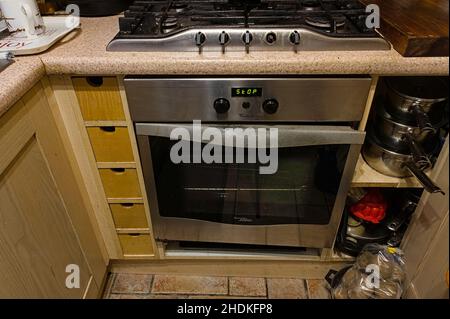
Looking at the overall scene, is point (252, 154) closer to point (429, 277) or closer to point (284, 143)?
point (284, 143)

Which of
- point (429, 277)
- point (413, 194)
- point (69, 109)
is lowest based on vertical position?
point (413, 194)

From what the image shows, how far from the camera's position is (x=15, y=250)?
592 mm

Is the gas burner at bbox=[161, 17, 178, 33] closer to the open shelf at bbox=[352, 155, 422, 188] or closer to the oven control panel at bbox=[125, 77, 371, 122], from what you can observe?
the oven control panel at bbox=[125, 77, 371, 122]

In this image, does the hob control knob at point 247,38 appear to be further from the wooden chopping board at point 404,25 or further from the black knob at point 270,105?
the wooden chopping board at point 404,25

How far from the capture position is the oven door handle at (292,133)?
700 millimetres

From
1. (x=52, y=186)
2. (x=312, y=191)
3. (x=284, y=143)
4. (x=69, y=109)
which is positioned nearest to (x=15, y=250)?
(x=52, y=186)

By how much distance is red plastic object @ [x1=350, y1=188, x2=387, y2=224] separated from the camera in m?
0.92

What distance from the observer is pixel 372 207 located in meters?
0.92

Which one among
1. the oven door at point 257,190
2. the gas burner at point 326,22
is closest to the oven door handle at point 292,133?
the oven door at point 257,190

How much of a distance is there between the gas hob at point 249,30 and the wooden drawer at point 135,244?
574mm

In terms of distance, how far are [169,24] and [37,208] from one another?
49 cm

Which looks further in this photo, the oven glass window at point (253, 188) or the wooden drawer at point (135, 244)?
the wooden drawer at point (135, 244)

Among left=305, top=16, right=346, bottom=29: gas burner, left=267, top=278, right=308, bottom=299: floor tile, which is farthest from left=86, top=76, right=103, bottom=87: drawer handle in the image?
left=267, top=278, right=308, bottom=299: floor tile

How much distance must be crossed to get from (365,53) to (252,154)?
12.6 inches
